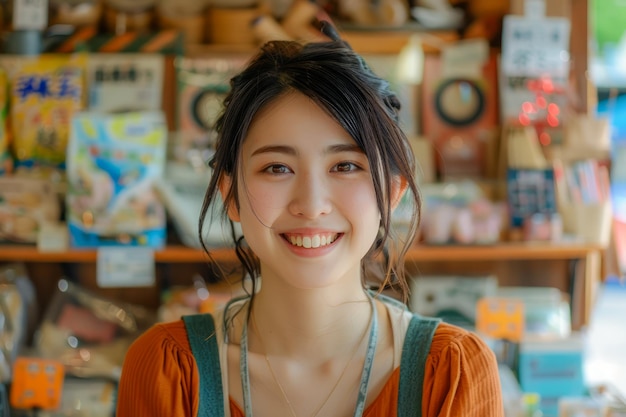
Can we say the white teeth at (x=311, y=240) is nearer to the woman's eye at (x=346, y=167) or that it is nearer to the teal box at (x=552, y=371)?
the woman's eye at (x=346, y=167)

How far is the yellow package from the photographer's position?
2.59m

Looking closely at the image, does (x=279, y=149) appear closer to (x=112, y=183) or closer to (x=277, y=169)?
(x=277, y=169)

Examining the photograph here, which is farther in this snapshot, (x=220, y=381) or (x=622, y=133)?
(x=622, y=133)

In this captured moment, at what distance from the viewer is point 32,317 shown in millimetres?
2646

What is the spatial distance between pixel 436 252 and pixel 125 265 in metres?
0.96

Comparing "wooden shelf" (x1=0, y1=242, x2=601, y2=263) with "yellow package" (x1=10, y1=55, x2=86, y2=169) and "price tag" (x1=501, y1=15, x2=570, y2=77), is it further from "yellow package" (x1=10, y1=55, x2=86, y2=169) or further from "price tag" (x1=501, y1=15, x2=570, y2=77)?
"price tag" (x1=501, y1=15, x2=570, y2=77)

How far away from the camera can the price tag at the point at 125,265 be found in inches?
95.3

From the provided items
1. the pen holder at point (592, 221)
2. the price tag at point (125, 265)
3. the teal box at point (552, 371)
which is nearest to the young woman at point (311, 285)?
the price tag at point (125, 265)

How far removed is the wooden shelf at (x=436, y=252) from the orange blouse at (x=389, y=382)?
1.10 metres

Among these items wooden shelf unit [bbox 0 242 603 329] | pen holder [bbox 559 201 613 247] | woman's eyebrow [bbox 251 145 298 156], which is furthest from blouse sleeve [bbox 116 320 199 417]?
pen holder [bbox 559 201 613 247]

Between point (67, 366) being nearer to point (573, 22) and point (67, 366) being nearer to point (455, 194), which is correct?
point (455, 194)

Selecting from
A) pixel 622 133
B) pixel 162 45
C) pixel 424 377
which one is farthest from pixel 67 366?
pixel 622 133

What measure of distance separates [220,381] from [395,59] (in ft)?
5.71

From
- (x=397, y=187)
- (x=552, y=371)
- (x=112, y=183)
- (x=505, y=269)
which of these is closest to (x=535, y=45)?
(x=505, y=269)
